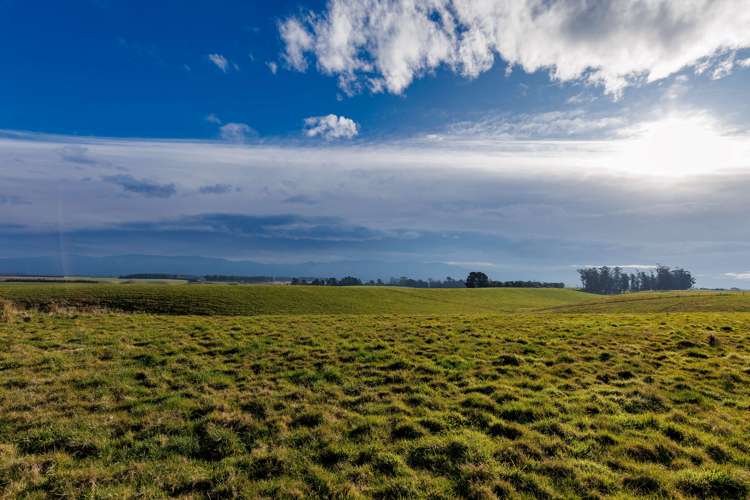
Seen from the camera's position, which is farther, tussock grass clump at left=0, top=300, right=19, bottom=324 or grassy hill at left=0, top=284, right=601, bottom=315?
grassy hill at left=0, top=284, right=601, bottom=315

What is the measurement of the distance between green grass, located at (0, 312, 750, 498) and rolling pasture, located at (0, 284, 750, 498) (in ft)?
0.17

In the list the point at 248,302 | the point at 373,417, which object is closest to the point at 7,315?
the point at 248,302

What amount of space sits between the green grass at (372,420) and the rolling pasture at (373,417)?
0.05m

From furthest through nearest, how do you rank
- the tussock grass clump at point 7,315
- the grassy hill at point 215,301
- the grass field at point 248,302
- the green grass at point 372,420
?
1. the grassy hill at point 215,301
2. the grass field at point 248,302
3. the tussock grass clump at point 7,315
4. the green grass at point 372,420

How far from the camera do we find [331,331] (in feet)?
76.1

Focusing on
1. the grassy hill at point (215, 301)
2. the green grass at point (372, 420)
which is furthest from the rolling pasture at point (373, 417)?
the grassy hill at point (215, 301)

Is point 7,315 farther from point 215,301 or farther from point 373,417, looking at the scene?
point 373,417

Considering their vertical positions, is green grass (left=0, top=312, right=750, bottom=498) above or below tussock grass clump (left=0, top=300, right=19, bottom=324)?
below

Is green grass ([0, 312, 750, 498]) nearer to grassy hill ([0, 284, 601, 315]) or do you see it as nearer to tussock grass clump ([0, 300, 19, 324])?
tussock grass clump ([0, 300, 19, 324])

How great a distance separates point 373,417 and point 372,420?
0.60ft

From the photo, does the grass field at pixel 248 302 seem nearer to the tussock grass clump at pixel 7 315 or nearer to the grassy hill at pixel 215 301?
the grassy hill at pixel 215 301

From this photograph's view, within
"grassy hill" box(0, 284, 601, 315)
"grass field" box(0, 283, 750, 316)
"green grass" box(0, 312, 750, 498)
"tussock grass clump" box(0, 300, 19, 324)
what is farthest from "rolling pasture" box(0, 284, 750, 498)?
"grass field" box(0, 283, 750, 316)

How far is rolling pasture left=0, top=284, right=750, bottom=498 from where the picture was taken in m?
7.01

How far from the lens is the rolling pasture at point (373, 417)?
701 cm
